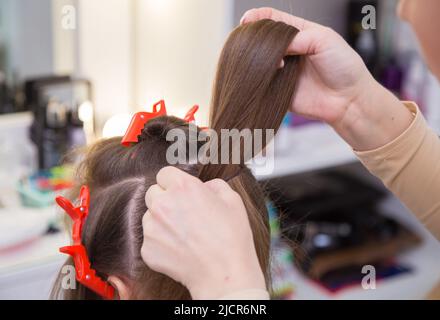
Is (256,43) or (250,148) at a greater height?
(256,43)

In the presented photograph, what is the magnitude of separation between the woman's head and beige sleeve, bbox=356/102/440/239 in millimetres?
140

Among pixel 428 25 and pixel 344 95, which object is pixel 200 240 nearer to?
pixel 344 95

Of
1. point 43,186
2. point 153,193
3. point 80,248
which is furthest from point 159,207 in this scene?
point 43,186

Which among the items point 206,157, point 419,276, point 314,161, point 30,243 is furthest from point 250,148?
point 419,276

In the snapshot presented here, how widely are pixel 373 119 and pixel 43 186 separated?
0.88 metres

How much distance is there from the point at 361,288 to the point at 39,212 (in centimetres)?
87

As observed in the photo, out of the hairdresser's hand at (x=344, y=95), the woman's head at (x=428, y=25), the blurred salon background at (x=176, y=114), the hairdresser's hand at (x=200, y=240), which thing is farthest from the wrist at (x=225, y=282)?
the blurred salon background at (x=176, y=114)

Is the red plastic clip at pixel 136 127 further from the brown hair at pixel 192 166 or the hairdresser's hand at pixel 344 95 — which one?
A: the hairdresser's hand at pixel 344 95

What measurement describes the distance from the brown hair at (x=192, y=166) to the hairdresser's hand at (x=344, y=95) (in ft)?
0.14

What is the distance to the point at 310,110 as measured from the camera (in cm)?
98

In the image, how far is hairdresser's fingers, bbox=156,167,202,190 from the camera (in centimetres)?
73

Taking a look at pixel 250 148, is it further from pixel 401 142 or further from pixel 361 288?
pixel 361 288

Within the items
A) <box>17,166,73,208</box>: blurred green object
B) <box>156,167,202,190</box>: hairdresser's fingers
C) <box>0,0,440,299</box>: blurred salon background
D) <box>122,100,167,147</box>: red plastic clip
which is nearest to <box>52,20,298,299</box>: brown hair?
<box>122,100,167,147</box>: red plastic clip

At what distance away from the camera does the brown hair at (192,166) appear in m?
0.85
